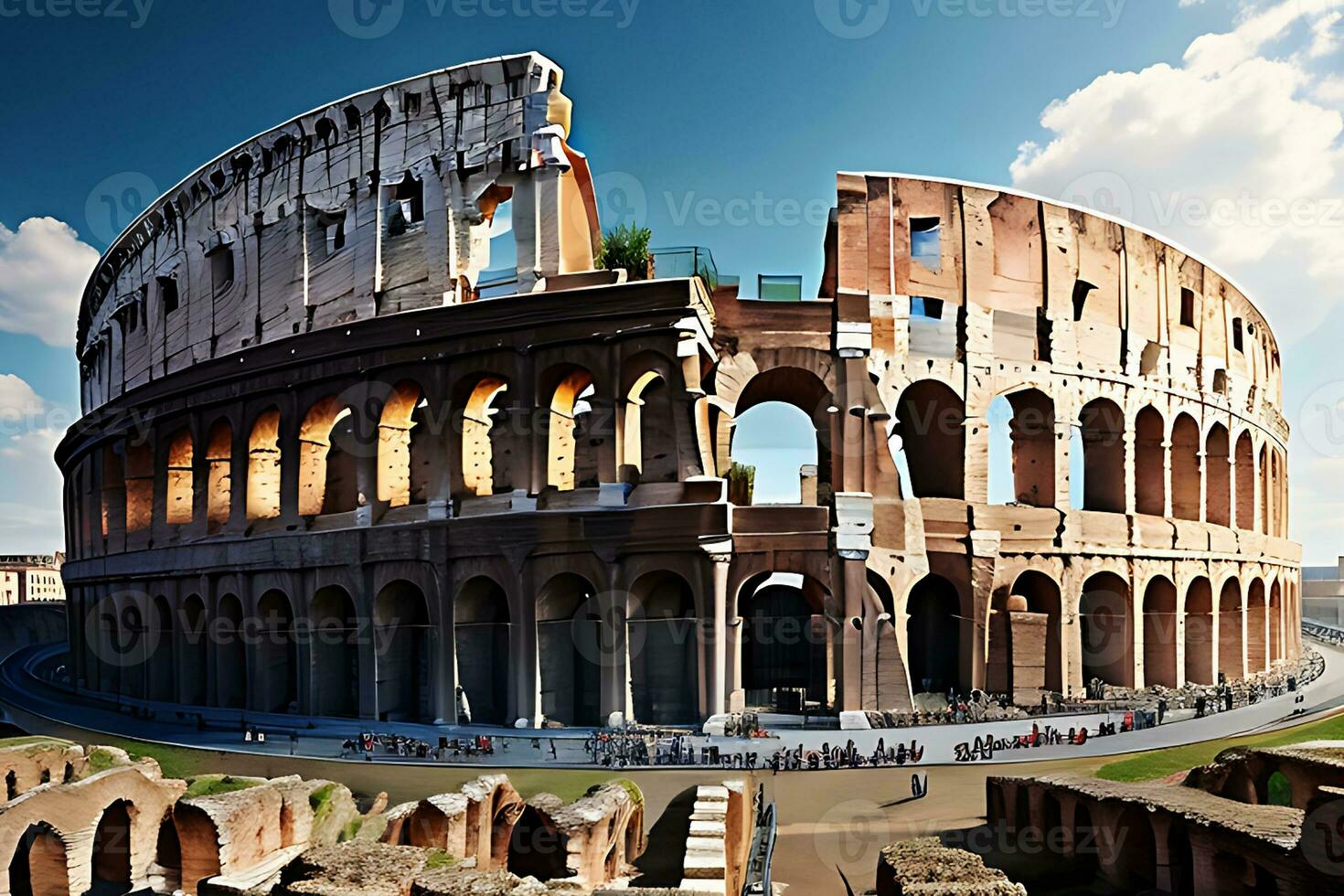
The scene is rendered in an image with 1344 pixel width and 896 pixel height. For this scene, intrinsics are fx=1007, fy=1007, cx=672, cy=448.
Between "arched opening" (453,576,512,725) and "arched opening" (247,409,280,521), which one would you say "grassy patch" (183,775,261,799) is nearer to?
"arched opening" (453,576,512,725)

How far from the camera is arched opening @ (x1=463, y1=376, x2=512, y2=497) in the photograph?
2666cm

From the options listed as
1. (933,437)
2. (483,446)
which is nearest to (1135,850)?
(933,437)

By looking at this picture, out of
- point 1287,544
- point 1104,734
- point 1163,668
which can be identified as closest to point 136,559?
point 1104,734

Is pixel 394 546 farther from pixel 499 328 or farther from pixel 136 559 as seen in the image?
pixel 136 559

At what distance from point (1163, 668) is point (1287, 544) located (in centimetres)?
1329

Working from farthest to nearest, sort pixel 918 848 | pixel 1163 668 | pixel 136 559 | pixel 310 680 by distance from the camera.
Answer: pixel 136 559
pixel 1163 668
pixel 310 680
pixel 918 848

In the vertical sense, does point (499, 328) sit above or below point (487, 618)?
above

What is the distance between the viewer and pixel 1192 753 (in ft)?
66.1

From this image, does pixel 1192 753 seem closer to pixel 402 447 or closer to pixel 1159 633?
pixel 1159 633

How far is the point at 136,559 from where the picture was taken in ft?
113

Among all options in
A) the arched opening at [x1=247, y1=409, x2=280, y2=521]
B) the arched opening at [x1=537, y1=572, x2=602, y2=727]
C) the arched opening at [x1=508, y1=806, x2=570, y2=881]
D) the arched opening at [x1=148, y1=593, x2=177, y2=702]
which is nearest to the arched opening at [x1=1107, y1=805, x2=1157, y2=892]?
the arched opening at [x1=508, y1=806, x2=570, y2=881]

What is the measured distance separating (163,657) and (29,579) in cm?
5786

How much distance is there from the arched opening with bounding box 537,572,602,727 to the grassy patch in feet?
29.1

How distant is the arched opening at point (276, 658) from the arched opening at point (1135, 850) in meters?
22.3
